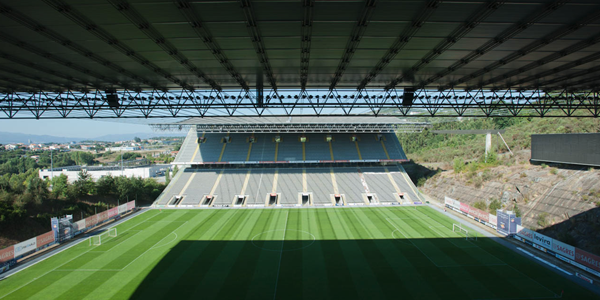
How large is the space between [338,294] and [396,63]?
9816 millimetres

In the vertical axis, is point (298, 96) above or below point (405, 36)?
below


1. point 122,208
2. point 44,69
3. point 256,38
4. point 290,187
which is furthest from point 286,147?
point 256,38

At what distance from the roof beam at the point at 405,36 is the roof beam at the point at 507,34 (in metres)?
2.62

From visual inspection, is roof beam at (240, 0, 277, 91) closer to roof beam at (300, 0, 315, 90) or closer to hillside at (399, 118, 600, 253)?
roof beam at (300, 0, 315, 90)

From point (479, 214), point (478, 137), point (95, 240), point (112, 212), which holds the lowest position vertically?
point (95, 240)

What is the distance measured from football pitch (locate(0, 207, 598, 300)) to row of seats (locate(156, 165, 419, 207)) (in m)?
7.42

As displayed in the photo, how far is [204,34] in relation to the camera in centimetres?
798

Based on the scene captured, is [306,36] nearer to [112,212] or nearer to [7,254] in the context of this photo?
[7,254]

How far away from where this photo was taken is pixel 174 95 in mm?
14727

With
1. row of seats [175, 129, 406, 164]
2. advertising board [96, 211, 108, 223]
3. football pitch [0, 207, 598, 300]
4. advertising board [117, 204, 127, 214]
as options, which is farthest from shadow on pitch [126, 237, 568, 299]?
row of seats [175, 129, 406, 164]

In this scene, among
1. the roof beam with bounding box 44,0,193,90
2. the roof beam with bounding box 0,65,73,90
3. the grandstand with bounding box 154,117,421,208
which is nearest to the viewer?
the roof beam with bounding box 44,0,193,90

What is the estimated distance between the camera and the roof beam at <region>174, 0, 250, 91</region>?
6.49 metres

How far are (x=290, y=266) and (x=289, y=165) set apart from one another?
21.0 metres

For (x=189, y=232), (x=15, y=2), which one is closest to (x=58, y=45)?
(x=15, y=2)
